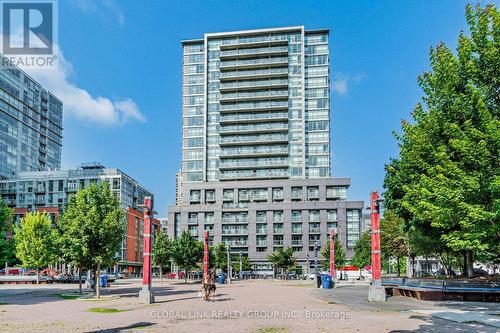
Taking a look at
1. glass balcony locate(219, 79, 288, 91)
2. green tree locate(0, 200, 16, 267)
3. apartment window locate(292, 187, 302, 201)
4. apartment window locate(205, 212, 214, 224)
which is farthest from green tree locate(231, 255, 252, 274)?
green tree locate(0, 200, 16, 267)

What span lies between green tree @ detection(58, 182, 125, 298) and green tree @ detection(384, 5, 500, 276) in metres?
19.1

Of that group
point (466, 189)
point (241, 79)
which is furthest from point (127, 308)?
point (241, 79)

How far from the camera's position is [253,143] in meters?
115

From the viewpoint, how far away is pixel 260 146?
115 meters

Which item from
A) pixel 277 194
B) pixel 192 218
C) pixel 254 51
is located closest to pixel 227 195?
pixel 192 218

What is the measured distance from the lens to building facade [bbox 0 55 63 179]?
422ft

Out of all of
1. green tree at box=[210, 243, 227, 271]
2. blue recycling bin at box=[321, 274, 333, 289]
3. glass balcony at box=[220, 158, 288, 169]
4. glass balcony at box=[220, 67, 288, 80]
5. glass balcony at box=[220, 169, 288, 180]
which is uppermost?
glass balcony at box=[220, 67, 288, 80]

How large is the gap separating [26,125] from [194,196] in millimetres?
62416

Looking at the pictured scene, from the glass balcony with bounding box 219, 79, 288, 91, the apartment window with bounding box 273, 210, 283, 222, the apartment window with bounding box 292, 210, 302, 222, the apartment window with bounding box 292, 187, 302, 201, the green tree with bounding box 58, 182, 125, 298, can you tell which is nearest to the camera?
the green tree with bounding box 58, 182, 125, 298

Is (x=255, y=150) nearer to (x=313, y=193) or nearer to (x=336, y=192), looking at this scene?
(x=313, y=193)

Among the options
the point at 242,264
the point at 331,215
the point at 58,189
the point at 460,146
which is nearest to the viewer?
the point at 460,146

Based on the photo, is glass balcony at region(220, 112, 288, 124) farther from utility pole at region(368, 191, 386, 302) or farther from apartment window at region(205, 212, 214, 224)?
utility pole at region(368, 191, 386, 302)

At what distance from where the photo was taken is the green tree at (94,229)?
99.6ft

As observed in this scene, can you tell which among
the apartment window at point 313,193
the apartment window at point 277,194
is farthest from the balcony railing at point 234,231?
the apartment window at point 313,193
